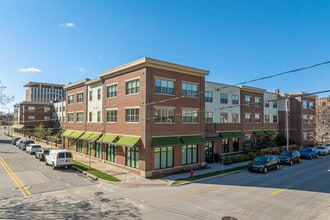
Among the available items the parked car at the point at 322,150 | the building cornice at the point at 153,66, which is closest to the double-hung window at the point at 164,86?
the building cornice at the point at 153,66

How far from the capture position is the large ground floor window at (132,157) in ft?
77.6

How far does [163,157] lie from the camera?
23641 millimetres

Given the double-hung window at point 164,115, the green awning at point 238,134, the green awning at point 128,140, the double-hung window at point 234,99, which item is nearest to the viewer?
the green awning at point 128,140

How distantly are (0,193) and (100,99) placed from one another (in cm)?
1753

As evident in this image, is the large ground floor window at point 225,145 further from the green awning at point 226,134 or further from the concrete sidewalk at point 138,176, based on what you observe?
the concrete sidewalk at point 138,176

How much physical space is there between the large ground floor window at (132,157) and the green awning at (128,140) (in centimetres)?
102

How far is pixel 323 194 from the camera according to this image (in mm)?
17016

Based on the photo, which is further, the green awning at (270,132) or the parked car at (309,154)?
the green awning at (270,132)

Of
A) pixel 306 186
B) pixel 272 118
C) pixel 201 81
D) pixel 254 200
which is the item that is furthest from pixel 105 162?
pixel 272 118

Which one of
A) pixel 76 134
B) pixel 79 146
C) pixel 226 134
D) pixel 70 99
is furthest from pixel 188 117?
pixel 70 99

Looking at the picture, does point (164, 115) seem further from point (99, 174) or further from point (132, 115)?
point (99, 174)

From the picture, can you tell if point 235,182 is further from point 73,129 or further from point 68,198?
point 73,129

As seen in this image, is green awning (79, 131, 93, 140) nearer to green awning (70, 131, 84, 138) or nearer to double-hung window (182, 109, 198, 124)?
green awning (70, 131, 84, 138)

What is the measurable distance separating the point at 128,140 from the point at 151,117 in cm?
363
